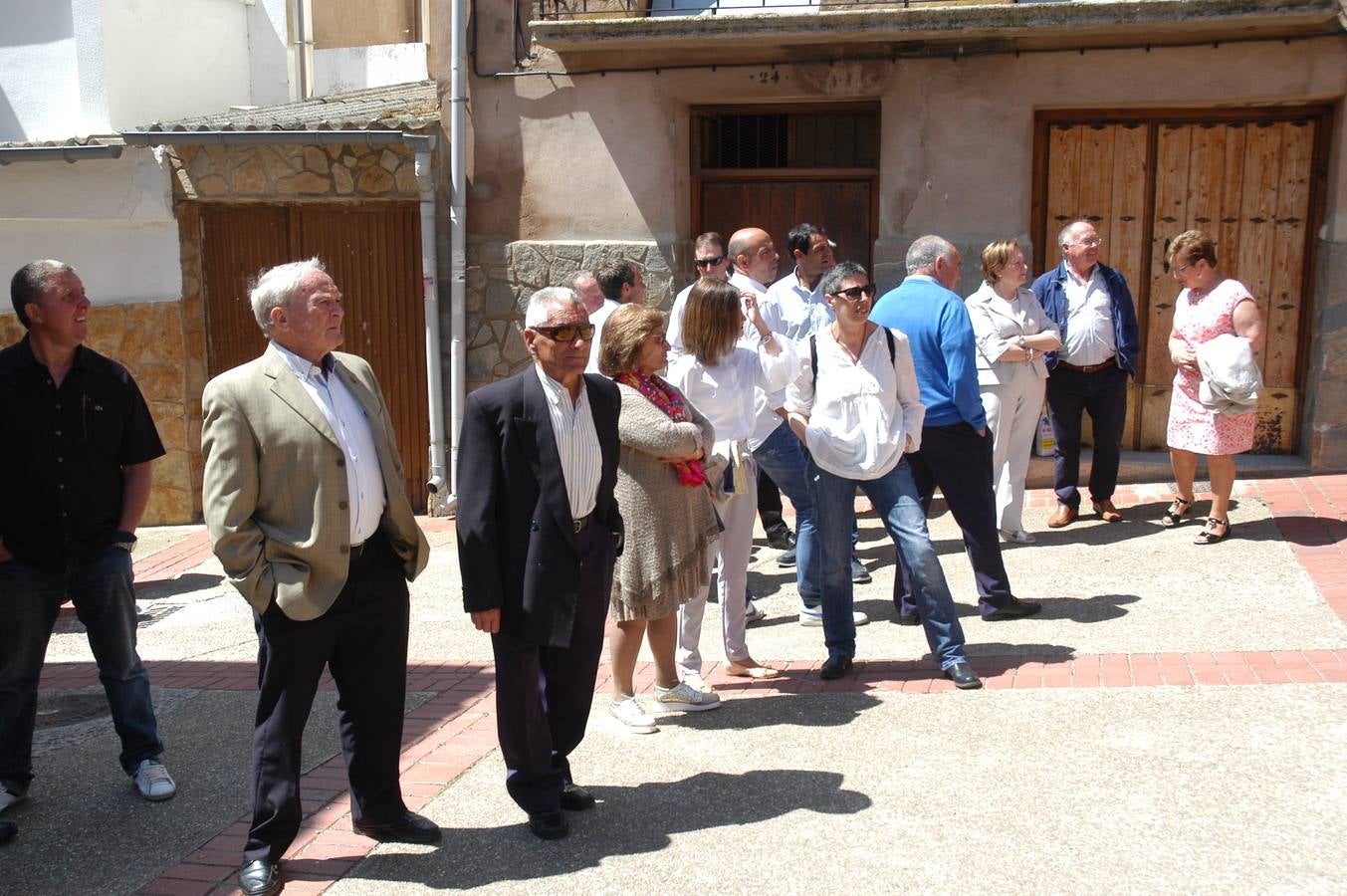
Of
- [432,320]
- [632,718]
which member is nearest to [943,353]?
[632,718]

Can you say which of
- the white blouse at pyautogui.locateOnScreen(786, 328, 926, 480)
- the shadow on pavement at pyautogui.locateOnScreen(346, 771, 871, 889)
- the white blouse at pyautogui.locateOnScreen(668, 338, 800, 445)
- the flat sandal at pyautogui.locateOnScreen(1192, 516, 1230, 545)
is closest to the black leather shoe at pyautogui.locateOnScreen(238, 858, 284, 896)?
the shadow on pavement at pyautogui.locateOnScreen(346, 771, 871, 889)

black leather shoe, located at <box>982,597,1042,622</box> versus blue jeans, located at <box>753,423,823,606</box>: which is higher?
blue jeans, located at <box>753,423,823,606</box>

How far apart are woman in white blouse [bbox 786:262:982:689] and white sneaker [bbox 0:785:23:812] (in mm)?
3174

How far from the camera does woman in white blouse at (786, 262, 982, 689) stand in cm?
571

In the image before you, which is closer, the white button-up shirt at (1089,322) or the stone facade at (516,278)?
the white button-up shirt at (1089,322)

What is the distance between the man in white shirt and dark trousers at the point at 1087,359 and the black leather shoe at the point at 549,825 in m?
4.83

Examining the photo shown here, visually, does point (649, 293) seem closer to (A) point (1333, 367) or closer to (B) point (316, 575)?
(A) point (1333, 367)

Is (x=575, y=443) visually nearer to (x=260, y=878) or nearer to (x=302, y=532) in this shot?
(x=302, y=532)

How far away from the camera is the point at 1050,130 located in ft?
31.0

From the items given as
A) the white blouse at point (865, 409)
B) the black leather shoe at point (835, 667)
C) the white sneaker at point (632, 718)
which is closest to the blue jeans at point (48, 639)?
the white sneaker at point (632, 718)

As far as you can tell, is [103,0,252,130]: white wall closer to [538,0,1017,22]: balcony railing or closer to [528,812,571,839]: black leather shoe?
[538,0,1017,22]: balcony railing

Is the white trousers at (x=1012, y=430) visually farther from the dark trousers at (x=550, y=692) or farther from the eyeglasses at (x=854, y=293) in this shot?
the dark trousers at (x=550, y=692)

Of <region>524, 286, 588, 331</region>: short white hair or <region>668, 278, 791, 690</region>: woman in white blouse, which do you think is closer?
<region>524, 286, 588, 331</region>: short white hair

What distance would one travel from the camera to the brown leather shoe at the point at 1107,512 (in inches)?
333
